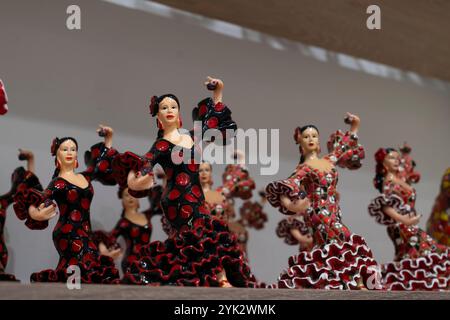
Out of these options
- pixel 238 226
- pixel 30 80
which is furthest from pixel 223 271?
pixel 30 80

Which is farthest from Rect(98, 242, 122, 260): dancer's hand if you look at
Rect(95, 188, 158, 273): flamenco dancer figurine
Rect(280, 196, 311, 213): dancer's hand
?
Rect(280, 196, 311, 213): dancer's hand

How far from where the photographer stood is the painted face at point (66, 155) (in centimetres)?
101

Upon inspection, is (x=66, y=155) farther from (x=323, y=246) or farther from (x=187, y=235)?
(x=323, y=246)

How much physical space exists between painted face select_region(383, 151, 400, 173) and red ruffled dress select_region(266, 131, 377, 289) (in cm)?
20

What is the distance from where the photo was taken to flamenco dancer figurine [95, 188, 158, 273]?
1.17m

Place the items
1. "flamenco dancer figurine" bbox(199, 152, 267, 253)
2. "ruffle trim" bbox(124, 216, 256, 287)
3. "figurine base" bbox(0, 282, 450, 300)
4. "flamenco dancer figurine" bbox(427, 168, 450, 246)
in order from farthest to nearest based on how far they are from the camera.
Result: "flamenco dancer figurine" bbox(427, 168, 450, 246), "flamenco dancer figurine" bbox(199, 152, 267, 253), "ruffle trim" bbox(124, 216, 256, 287), "figurine base" bbox(0, 282, 450, 300)

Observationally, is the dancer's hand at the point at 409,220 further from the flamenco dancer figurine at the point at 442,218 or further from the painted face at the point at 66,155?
the painted face at the point at 66,155

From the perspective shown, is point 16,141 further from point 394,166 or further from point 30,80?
point 394,166

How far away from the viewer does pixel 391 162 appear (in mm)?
1285

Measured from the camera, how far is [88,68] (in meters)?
1.31

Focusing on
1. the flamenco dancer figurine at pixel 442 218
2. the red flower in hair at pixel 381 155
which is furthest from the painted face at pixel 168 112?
the flamenco dancer figurine at pixel 442 218

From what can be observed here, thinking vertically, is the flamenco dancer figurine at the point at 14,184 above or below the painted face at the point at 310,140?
below

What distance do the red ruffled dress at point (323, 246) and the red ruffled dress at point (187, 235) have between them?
0.35 ft

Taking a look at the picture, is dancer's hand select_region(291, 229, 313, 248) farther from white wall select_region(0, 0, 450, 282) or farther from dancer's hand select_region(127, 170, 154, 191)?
dancer's hand select_region(127, 170, 154, 191)
